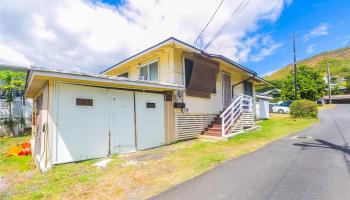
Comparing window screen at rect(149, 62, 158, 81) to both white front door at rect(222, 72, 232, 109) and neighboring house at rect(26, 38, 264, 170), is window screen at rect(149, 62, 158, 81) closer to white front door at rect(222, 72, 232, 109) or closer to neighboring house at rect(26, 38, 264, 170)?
neighboring house at rect(26, 38, 264, 170)

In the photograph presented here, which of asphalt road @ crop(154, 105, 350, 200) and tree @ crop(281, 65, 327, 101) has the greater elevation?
tree @ crop(281, 65, 327, 101)

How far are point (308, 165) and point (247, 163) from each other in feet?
4.82

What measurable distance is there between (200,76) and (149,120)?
3.81 metres

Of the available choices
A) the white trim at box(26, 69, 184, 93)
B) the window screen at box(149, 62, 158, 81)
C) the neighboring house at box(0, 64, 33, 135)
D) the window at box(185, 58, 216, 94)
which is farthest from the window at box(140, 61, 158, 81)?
the neighboring house at box(0, 64, 33, 135)

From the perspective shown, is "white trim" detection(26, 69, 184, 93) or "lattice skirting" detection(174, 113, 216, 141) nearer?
"white trim" detection(26, 69, 184, 93)

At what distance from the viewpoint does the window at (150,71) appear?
1107 centimetres

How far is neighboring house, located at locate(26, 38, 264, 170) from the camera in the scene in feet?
20.6

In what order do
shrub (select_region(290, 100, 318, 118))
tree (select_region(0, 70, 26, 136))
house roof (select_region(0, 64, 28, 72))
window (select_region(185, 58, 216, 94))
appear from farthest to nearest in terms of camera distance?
shrub (select_region(290, 100, 318, 118)), house roof (select_region(0, 64, 28, 72)), tree (select_region(0, 70, 26, 136)), window (select_region(185, 58, 216, 94))

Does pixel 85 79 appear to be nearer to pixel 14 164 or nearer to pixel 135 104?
pixel 135 104

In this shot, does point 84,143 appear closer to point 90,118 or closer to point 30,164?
point 90,118

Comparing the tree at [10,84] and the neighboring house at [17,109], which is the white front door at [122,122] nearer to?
the tree at [10,84]

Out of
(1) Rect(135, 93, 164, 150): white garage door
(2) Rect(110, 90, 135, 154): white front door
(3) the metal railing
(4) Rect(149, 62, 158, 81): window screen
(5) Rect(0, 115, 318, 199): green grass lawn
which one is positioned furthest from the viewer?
(4) Rect(149, 62, 158, 81): window screen

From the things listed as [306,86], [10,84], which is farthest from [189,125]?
[306,86]

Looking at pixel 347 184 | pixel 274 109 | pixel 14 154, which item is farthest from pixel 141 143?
pixel 274 109
